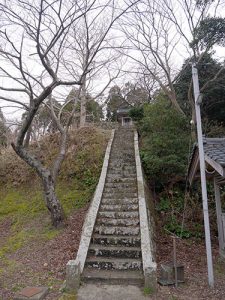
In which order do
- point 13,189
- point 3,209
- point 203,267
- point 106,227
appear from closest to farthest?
point 203,267, point 106,227, point 3,209, point 13,189

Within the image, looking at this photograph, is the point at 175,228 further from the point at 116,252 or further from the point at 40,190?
the point at 40,190

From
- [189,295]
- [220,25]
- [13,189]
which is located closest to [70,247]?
[189,295]

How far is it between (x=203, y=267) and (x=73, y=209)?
4.68 metres

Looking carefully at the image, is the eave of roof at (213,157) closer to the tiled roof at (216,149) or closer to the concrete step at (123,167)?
the tiled roof at (216,149)

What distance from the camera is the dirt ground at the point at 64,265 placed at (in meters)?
5.16

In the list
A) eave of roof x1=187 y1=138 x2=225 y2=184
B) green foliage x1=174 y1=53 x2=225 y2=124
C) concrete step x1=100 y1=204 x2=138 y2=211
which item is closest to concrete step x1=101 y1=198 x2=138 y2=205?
→ concrete step x1=100 y1=204 x2=138 y2=211

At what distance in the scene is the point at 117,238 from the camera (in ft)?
21.5

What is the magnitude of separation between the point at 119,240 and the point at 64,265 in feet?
4.52

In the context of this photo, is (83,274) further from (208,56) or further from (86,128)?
(208,56)

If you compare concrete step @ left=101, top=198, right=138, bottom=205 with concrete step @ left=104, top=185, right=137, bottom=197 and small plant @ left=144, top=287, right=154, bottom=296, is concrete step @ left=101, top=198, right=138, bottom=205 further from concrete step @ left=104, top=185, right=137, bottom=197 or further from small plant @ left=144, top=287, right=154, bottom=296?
small plant @ left=144, top=287, right=154, bottom=296

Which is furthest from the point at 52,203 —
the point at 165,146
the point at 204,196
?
the point at 165,146

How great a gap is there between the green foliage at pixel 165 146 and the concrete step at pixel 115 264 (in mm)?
4656

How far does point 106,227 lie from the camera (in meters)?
7.04

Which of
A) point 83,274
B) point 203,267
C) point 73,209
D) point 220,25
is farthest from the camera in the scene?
point 220,25
